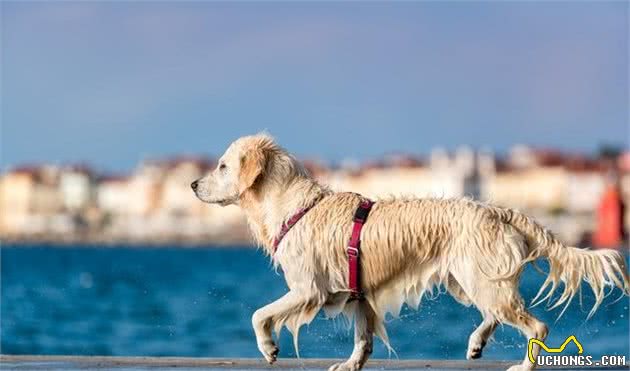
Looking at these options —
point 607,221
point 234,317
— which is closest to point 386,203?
point 234,317

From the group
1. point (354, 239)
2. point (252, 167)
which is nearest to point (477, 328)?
point (354, 239)

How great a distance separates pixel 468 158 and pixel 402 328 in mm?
157650

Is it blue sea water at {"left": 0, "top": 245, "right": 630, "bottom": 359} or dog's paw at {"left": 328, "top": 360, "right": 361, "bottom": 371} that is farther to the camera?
blue sea water at {"left": 0, "top": 245, "right": 630, "bottom": 359}

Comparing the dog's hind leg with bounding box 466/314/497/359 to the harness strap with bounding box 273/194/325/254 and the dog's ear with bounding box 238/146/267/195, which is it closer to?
the harness strap with bounding box 273/194/325/254

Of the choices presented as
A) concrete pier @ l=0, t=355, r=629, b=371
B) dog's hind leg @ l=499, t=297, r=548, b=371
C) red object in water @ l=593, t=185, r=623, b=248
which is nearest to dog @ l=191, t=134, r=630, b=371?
dog's hind leg @ l=499, t=297, r=548, b=371

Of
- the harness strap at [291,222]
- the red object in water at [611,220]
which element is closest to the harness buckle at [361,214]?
the harness strap at [291,222]

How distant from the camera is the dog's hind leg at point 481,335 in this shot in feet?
32.1

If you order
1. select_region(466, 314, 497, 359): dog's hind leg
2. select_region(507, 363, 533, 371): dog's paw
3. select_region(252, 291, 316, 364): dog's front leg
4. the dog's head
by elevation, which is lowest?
select_region(507, 363, 533, 371): dog's paw

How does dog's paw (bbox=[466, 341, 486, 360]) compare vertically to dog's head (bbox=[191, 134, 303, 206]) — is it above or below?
below

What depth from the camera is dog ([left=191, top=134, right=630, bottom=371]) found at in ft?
31.6

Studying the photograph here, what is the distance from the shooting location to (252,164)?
32.8 ft

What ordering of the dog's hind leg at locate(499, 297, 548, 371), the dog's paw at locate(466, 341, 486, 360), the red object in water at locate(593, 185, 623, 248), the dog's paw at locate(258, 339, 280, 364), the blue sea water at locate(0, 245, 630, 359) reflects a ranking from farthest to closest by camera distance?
the red object in water at locate(593, 185, 623, 248)
the blue sea water at locate(0, 245, 630, 359)
the dog's paw at locate(466, 341, 486, 360)
the dog's paw at locate(258, 339, 280, 364)
the dog's hind leg at locate(499, 297, 548, 371)

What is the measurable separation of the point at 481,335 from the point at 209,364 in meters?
2.16

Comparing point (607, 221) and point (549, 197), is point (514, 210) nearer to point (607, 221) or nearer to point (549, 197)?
point (607, 221)
